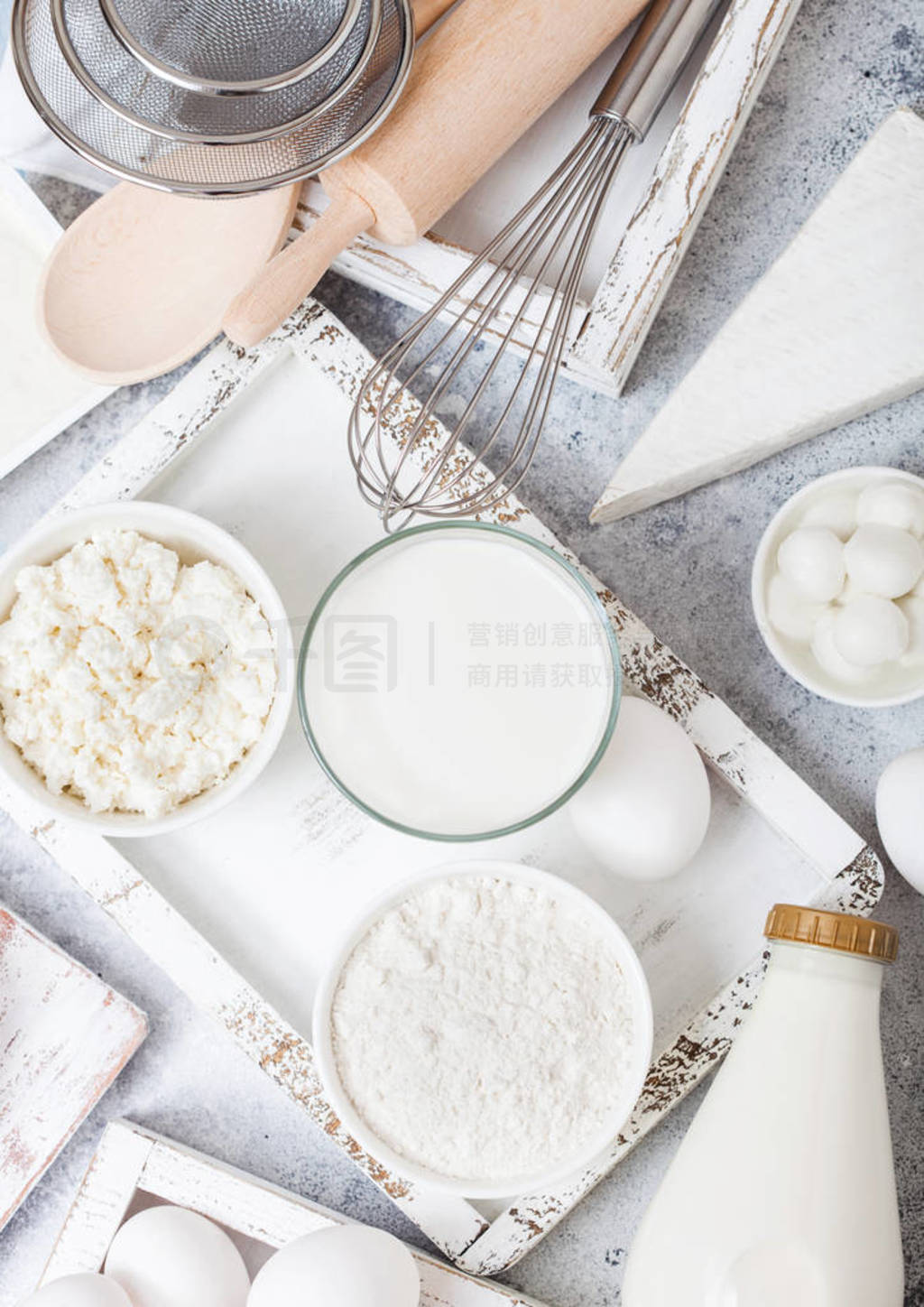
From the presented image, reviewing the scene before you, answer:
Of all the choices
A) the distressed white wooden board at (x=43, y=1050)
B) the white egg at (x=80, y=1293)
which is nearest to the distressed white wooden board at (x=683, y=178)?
the distressed white wooden board at (x=43, y=1050)

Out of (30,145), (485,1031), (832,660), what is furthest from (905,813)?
(30,145)

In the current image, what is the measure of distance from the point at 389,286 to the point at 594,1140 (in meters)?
0.61

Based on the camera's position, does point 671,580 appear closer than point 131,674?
No

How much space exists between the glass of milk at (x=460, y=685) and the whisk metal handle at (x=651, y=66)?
11.3 inches

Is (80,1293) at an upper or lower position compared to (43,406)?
lower

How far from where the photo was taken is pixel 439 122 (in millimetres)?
735

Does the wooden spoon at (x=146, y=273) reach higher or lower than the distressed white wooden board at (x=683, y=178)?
higher

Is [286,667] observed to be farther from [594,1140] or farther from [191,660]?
[594,1140]

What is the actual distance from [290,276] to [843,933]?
1.74ft

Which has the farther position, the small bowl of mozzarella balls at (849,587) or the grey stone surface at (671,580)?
the grey stone surface at (671,580)

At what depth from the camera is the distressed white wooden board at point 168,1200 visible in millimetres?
835

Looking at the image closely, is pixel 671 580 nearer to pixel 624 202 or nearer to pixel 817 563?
pixel 817 563

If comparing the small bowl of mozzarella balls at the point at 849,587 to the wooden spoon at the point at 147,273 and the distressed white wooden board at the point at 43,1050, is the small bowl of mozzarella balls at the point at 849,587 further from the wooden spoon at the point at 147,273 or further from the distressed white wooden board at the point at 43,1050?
the distressed white wooden board at the point at 43,1050

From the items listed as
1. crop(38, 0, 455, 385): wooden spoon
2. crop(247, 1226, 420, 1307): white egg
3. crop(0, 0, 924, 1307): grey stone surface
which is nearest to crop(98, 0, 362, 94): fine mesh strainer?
crop(38, 0, 455, 385): wooden spoon
